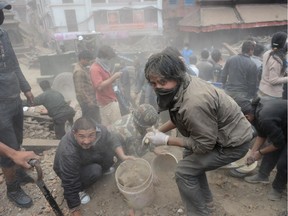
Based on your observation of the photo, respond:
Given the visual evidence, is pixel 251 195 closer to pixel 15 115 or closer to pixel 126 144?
pixel 126 144

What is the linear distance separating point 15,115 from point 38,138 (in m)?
2.11

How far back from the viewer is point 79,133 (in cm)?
282

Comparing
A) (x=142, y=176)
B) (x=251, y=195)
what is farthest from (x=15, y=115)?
(x=251, y=195)

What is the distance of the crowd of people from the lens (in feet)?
6.83

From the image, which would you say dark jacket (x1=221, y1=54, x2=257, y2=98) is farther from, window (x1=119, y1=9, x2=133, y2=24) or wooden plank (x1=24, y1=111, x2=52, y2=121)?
window (x1=119, y1=9, x2=133, y2=24)

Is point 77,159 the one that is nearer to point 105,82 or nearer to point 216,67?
point 105,82

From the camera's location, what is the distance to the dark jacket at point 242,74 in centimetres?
452

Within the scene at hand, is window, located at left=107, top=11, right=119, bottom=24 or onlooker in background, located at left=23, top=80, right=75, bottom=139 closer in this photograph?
onlooker in background, located at left=23, top=80, right=75, bottom=139

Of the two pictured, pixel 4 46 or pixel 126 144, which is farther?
pixel 126 144

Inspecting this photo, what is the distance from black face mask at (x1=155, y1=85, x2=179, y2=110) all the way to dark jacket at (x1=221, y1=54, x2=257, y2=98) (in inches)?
115

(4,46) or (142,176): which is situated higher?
(4,46)

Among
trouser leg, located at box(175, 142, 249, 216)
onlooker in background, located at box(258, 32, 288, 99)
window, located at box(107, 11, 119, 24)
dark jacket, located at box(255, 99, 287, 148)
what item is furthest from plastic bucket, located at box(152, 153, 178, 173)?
window, located at box(107, 11, 119, 24)

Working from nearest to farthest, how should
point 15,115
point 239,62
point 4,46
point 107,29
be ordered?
point 4,46, point 15,115, point 239,62, point 107,29

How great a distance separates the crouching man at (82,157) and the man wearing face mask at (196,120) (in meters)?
0.77
